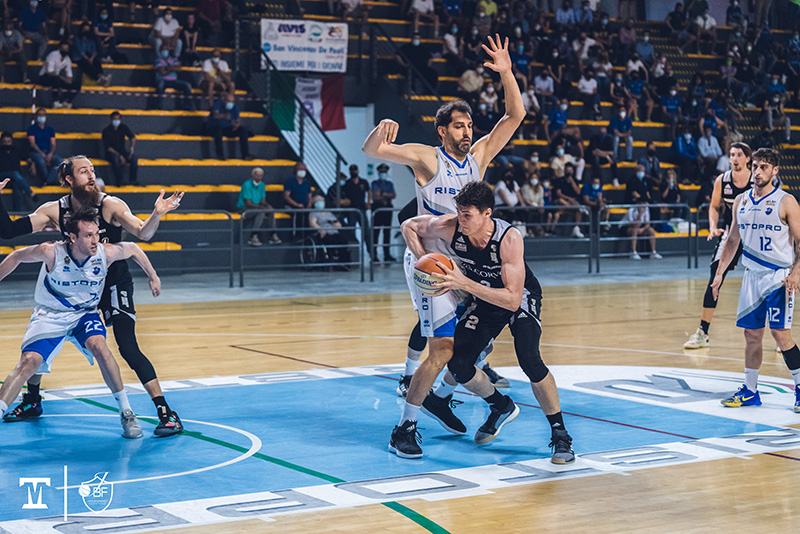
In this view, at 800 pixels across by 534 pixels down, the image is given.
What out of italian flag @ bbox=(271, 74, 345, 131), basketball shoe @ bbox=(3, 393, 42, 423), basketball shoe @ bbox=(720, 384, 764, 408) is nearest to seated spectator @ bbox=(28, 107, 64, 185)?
italian flag @ bbox=(271, 74, 345, 131)

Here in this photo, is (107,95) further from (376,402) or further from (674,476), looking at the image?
(674,476)

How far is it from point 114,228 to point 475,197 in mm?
2688

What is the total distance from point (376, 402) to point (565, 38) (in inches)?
796

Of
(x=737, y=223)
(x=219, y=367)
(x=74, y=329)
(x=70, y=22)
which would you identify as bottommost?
(x=219, y=367)

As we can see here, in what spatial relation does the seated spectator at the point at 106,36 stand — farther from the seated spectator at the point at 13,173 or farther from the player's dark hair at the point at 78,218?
the player's dark hair at the point at 78,218

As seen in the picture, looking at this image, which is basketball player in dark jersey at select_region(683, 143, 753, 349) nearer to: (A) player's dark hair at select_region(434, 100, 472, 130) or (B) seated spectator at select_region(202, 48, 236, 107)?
(A) player's dark hair at select_region(434, 100, 472, 130)

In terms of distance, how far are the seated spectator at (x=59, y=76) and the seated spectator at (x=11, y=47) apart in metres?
0.34

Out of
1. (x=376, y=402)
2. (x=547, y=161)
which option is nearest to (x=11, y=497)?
(x=376, y=402)

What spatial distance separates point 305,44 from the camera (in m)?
22.5

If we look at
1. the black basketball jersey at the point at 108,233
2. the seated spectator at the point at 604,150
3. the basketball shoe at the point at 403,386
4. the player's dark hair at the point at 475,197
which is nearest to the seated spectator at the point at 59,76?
the seated spectator at the point at 604,150

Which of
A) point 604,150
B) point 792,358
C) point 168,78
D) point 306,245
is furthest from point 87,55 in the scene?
point 792,358

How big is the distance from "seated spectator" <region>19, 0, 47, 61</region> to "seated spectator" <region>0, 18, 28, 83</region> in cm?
42

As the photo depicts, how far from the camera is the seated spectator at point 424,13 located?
83.0 feet

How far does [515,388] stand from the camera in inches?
350
